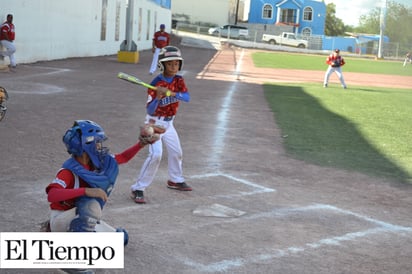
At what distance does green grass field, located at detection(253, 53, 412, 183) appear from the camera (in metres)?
10.1

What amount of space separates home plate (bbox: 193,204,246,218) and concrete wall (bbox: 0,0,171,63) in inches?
695

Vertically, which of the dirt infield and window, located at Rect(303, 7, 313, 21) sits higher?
window, located at Rect(303, 7, 313, 21)

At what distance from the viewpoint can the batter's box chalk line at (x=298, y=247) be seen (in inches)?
195

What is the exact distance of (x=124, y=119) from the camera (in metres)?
12.7

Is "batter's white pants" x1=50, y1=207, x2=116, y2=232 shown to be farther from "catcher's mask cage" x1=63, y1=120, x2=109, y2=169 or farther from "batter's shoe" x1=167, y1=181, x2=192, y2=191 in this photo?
"batter's shoe" x1=167, y1=181, x2=192, y2=191

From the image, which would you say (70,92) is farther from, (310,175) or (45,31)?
(45,31)

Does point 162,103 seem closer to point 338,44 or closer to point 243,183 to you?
point 243,183

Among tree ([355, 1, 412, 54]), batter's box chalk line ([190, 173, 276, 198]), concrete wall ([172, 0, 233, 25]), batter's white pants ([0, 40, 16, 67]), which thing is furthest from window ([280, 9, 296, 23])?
batter's box chalk line ([190, 173, 276, 198])

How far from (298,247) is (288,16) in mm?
92444

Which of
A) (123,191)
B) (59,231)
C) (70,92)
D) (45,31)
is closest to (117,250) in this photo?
(59,231)

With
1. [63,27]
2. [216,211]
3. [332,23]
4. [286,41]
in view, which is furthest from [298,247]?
[332,23]

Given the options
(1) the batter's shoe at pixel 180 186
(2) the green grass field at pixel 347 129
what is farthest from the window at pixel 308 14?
(1) the batter's shoe at pixel 180 186

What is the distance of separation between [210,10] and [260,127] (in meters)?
78.0

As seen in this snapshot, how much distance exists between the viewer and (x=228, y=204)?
22.8 ft
